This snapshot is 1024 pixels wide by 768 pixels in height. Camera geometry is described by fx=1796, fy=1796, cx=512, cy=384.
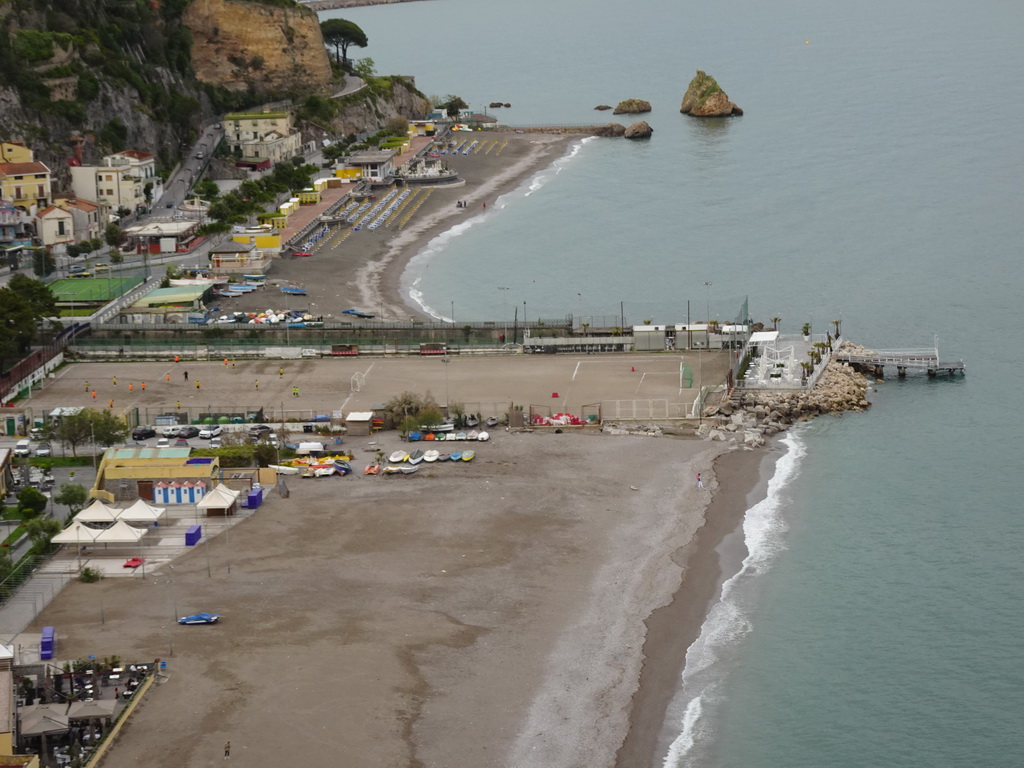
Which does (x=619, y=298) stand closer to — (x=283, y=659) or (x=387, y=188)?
(x=387, y=188)

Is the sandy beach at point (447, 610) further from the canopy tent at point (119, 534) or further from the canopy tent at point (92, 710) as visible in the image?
the canopy tent at point (119, 534)

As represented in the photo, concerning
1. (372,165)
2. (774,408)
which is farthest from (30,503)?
(372,165)

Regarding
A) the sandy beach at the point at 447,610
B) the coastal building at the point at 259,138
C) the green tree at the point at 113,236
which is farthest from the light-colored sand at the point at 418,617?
the coastal building at the point at 259,138

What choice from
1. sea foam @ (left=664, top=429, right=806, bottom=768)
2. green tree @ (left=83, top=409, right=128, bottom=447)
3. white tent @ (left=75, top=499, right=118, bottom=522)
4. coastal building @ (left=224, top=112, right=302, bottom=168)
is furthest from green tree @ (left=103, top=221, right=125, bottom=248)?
sea foam @ (left=664, top=429, right=806, bottom=768)

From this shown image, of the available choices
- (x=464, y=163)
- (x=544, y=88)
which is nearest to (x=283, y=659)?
(x=464, y=163)

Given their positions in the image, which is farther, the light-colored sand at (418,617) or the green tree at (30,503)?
the green tree at (30,503)

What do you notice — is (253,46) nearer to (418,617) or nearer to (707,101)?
(707,101)
